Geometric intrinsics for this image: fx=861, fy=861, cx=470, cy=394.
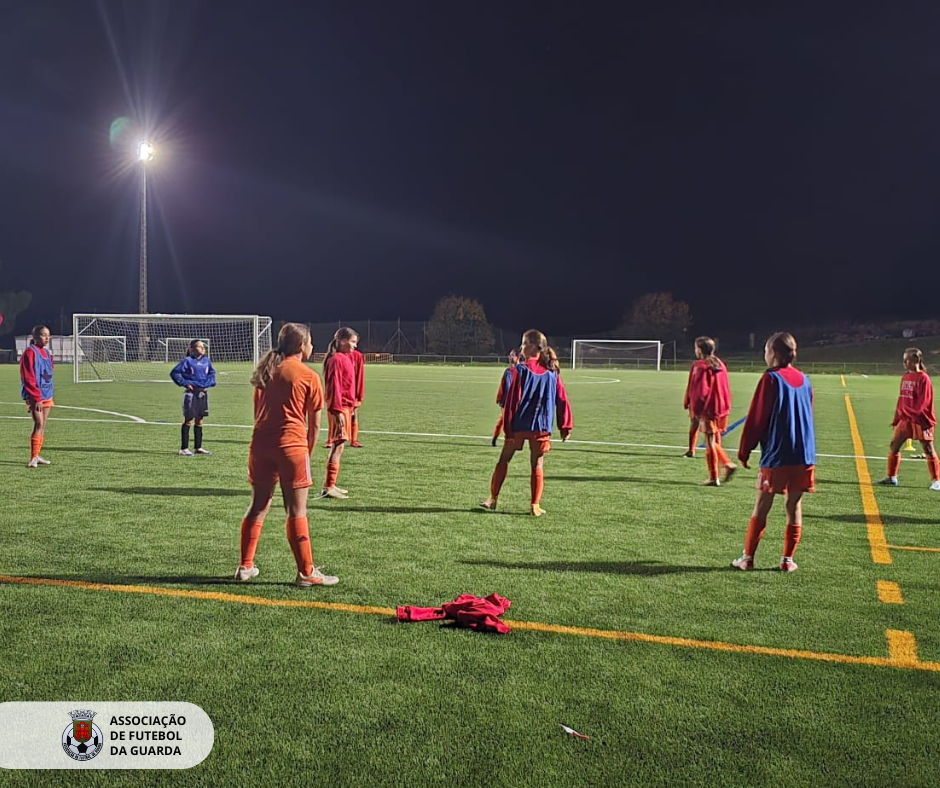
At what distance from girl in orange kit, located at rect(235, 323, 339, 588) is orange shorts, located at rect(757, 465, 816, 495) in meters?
3.36

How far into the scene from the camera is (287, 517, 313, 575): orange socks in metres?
5.92

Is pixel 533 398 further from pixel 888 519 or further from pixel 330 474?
pixel 888 519

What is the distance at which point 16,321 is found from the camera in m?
79.6

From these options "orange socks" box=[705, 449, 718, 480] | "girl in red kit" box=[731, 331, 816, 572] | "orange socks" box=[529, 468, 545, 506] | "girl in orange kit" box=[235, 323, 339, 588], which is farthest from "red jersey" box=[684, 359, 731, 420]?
"girl in orange kit" box=[235, 323, 339, 588]

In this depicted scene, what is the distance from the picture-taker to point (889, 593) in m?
6.12

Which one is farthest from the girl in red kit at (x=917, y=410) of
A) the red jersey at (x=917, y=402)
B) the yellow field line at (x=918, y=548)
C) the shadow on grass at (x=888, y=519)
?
the yellow field line at (x=918, y=548)

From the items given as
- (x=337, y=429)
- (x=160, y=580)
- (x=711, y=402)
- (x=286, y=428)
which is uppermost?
(x=286, y=428)

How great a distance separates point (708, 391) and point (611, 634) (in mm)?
6835

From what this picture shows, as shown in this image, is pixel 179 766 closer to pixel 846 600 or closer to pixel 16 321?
pixel 846 600

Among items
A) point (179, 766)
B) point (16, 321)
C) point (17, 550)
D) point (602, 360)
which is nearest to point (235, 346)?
point (602, 360)

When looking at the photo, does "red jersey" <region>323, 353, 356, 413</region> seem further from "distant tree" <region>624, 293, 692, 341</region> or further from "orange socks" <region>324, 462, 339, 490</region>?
"distant tree" <region>624, 293, 692, 341</region>

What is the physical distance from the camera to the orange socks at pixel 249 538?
6109mm

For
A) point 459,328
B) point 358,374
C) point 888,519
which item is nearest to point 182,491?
point 358,374

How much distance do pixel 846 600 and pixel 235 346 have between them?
4872 centimetres
